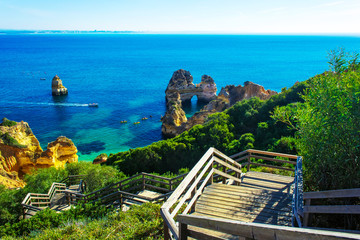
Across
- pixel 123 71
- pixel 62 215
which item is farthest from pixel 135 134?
pixel 123 71

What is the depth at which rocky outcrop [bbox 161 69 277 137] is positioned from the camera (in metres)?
44.4

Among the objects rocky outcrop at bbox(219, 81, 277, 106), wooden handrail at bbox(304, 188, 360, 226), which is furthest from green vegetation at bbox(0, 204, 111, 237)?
rocky outcrop at bbox(219, 81, 277, 106)

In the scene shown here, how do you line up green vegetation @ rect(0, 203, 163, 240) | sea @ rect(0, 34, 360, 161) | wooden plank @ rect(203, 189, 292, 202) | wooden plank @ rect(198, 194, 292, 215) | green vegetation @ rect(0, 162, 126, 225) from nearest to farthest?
wooden plank @ rect(198, 194, 292, 215) < wooden plank @ rect(203, 189, 292, 202) < green vegetation @ rect(0, 203, 163, 240) < green vegetation @ rect(0, 162, 126, 225) < sea @ rect(0, 34, 360, 161)

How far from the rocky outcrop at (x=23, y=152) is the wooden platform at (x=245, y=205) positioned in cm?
2451

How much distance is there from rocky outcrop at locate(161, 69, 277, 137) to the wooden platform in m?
31.7

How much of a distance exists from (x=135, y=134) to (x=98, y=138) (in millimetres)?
6086

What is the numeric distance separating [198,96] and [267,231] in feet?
224

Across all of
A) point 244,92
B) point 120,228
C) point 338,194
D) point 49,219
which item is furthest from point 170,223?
point 244,92

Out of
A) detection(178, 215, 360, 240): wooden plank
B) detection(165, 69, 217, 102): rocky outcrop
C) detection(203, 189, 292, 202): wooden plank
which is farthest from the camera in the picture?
detection(165, 69, 217, 102): rocky outcrop

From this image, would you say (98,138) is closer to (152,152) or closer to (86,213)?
(152,152)

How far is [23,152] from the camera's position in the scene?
2777 centimetres

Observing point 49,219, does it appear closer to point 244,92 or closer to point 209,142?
point 209,142

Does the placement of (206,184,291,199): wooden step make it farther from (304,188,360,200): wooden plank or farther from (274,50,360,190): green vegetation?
(304,188,360,200): wooden plank

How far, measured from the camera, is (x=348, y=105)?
6.39 metres
